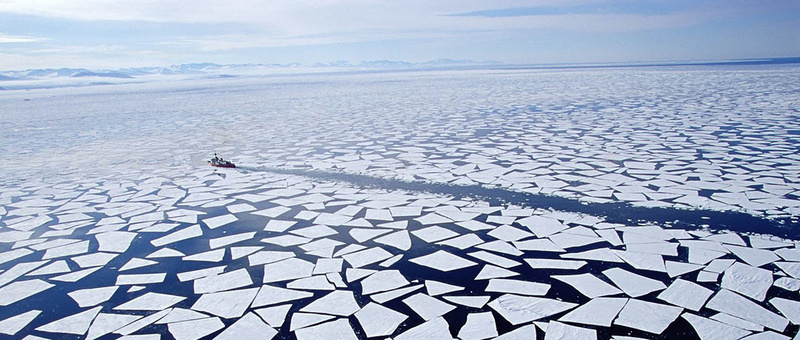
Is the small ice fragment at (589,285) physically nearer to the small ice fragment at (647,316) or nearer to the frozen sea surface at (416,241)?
the frozen sea surface at (416,241)

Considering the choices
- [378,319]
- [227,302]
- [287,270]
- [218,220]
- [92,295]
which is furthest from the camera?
[218,220]

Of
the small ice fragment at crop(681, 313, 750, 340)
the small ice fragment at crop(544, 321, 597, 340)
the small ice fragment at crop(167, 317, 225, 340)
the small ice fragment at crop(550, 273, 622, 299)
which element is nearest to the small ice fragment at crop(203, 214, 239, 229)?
the small ice fragment at crop(167, 317, 225, 340)

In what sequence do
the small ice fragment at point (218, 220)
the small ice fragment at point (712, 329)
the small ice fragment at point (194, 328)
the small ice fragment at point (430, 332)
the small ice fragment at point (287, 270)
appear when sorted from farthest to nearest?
the small ice fragment at point (218, 220) < the small ice fragment at point (287, 270) < the small ice fragment at point (194, 328) < the small ice fragment at point (430, 332) < the small ice fragment at point (712, 329)

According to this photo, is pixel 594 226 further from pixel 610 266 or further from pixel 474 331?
pixel 474 331

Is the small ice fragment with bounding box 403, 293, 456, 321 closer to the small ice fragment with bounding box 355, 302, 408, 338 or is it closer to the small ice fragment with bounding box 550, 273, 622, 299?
the small ice fragment with bounding box 355, 302, 408, 338

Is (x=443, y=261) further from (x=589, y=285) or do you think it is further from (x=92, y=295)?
(x=92, y=295)

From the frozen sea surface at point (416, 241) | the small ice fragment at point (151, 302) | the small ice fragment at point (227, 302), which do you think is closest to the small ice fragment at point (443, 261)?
the frozen sea surface at point (416, 241)

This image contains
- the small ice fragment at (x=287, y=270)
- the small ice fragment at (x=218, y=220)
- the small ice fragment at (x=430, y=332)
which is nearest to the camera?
the small ice fragment at (x=430, y=332)

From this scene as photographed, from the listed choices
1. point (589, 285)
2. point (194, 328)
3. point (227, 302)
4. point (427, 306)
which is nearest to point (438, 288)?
point (427, 306)
